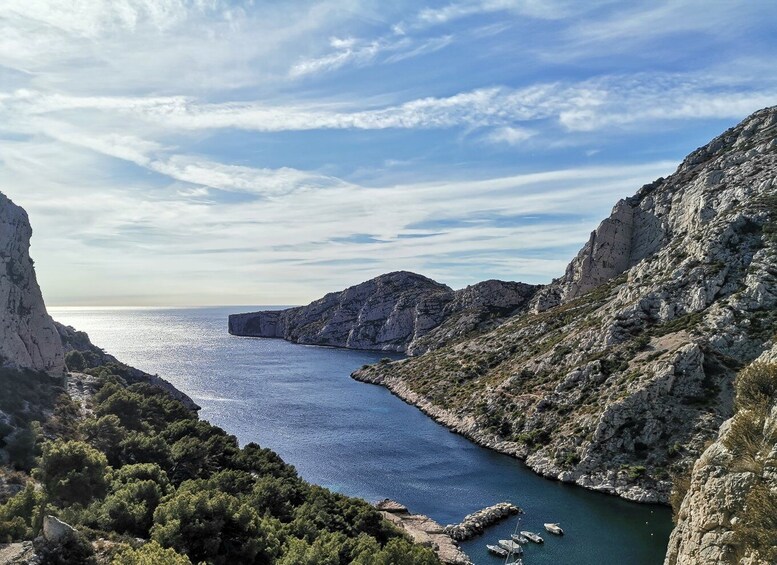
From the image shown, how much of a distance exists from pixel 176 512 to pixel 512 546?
117 feet

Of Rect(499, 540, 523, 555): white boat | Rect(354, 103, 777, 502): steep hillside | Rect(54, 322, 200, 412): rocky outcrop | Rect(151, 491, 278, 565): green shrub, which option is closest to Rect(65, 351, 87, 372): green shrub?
Rect(54, 322, 200, 412): rocky outcrop

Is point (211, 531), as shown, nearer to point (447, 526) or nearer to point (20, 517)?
point (20, 517)

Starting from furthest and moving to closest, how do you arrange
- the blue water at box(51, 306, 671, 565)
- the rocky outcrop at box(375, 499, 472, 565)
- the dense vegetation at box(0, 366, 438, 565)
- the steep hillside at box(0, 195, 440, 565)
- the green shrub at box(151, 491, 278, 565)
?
the blue water at box(51, 306, 671, 565), the rocky outcrop at box(375, 499, 472, 565), the green shrub at box(151, 491, 278, 565), the dense vegetation at box(0, 366, 438, 565), the steep hillside at box(0, 195, 440, 565)

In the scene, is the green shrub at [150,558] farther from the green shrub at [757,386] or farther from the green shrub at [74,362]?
the green shrub at [74,362]

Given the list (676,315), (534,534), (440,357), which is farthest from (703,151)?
(534,534)

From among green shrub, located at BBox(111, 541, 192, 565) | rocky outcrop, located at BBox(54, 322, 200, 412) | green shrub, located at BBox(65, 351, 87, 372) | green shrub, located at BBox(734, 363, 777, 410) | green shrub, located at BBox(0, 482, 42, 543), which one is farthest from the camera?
rocky outcrop, located at BBox(54, 322, 200, 412)

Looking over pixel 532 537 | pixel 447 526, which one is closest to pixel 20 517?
pixel 447 526

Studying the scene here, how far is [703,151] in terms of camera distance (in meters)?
149

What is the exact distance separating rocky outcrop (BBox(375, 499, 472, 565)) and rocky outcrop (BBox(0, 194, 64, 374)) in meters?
53.4

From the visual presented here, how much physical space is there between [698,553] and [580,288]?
14146 cm

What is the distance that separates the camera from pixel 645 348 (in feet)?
284

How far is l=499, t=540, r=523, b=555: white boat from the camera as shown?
170 ft

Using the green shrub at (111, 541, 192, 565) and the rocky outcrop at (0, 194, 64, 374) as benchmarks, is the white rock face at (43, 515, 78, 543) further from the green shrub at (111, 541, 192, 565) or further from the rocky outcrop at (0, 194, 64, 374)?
the rocky outcrop at (0, 194, 64, 374)

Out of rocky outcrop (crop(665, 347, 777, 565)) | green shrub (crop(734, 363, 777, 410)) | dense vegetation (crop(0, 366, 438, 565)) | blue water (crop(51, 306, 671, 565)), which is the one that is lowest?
blue water (crop(51, 306, 671, 565))
